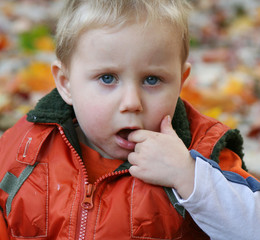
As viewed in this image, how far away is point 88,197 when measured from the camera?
61.7 inches

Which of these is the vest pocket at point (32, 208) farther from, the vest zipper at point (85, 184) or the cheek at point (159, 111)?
the cheek at point (159, 111)

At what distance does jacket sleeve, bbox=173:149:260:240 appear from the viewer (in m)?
1.43

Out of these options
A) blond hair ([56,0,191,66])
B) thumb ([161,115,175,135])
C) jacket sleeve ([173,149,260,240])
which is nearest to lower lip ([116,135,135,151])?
thumb ([161,115,175,135])

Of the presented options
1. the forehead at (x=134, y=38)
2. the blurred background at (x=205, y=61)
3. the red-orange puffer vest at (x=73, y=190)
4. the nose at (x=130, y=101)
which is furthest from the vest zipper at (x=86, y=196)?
the blurred background at (x=205, y=61)

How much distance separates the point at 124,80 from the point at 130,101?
73 millimetres

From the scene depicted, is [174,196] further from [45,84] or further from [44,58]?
[44,58]

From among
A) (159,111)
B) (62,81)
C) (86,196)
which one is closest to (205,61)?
(62,81)

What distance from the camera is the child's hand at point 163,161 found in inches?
58.4

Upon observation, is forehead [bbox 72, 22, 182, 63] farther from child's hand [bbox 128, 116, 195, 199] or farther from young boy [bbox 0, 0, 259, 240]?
child's hand [bbox 128, 116, 195, 199]

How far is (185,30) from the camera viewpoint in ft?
5.38

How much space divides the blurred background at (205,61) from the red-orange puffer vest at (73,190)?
0.86 meters

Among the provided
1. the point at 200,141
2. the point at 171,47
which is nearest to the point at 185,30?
the point at 171,47

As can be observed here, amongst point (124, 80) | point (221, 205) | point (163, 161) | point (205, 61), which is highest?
point (205, 61)

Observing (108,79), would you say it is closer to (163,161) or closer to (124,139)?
(124,139)
